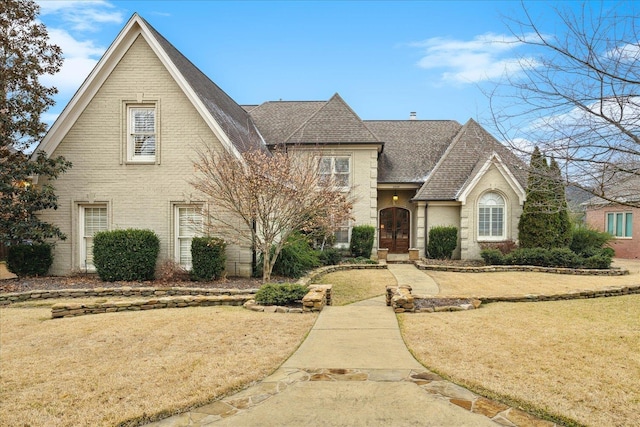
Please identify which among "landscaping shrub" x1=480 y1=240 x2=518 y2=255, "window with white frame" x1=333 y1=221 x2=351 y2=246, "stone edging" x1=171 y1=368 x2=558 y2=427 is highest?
"window with white frame" x1=333 y1=221 x2=351 y2=246

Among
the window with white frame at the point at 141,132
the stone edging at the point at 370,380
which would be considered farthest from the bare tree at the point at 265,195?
the stone edging at the point at 370,380

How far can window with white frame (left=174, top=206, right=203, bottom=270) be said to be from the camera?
13711 millimetres

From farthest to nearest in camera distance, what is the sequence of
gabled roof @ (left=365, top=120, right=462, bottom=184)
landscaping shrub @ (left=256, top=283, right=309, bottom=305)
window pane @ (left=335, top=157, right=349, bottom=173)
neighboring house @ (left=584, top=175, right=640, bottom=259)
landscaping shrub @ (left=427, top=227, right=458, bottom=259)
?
neighboring house @ (left=584, top=175, right=640, bottom=259)
gabled roof @ (left=365, top=120, right=462, bottom=184)
window pane @ (left=335, top=157, right=349, bottom=173)
landscaping shrub @ (left=427, top=227, right=458, bottom=259)
landscaping shrub @ (left=256, top=283, right=309, bottom=305)

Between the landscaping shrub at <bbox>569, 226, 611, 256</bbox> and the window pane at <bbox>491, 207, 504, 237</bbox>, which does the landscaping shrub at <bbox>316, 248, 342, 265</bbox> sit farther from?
the landscaping shrub at <bbox>569, 226, 611, 256</bbox>

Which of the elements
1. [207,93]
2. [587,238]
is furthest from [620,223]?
[207,93]

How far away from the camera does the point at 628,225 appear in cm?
2431

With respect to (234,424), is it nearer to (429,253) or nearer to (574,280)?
(574,280)

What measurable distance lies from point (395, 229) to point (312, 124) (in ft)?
23.4

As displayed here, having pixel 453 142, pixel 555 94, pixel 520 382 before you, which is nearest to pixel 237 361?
pixel 520 382

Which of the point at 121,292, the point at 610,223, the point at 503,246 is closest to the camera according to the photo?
the point at 121,292

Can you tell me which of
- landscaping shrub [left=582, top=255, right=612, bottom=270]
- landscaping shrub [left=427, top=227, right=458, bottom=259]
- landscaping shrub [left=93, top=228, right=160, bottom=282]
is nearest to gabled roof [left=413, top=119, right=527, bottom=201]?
landscaping shrub [left=427, top=227, right=458, bottom=259]

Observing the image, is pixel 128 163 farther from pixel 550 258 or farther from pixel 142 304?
pixel 550 258

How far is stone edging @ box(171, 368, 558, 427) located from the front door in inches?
684

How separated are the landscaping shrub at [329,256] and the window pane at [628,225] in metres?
18.2
